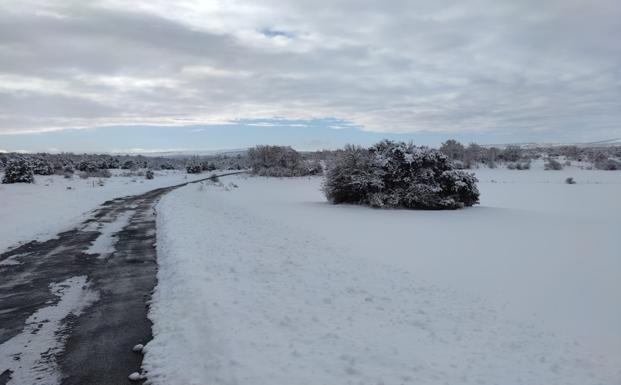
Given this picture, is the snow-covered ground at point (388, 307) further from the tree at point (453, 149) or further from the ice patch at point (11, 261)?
the tree at point (453, 149)

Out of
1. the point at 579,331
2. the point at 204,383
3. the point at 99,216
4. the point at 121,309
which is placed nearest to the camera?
the point at 204,383

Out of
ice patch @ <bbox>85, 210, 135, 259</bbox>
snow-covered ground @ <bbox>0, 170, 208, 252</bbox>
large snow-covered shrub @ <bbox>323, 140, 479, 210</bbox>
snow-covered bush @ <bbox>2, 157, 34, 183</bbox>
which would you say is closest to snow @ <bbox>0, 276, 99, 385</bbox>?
ice patch @ <bbox>85, 210, 135, 259</bbox>

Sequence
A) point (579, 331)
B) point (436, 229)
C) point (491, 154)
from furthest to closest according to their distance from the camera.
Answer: point (491, 154) → point (436, 229) → point (579, 331)

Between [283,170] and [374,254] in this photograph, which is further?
[283,170]

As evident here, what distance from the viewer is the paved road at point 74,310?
15.6ft

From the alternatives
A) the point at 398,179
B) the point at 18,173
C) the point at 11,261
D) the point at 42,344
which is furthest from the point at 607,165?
the point at 18,173

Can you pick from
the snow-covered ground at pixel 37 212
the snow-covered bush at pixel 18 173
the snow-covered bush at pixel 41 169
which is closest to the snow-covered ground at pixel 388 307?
the snow-covered ground at pixel 37 212

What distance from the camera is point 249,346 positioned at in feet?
16.9

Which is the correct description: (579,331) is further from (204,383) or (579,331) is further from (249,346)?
(204,383)

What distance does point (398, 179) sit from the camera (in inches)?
802

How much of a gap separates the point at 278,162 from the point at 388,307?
5028 cm

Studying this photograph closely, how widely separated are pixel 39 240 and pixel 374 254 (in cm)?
948

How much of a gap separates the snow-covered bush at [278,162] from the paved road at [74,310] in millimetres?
42760

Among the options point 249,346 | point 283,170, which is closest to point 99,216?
point 249,346
